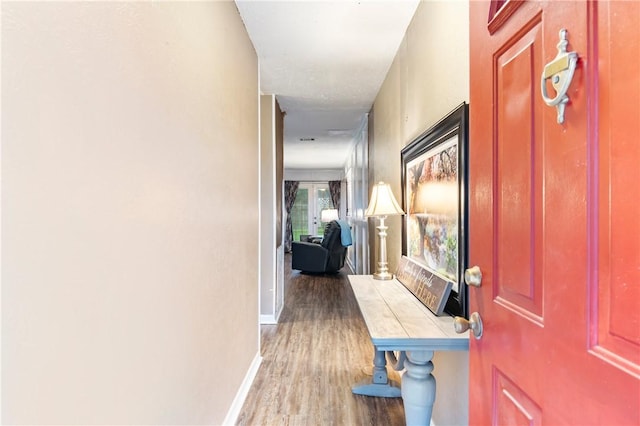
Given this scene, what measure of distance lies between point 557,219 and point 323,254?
5633 millimetres

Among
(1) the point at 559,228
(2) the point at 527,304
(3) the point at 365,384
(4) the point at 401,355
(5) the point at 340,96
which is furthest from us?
(5) the point at 340,96

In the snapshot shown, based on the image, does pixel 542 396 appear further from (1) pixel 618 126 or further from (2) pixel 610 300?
(1) pixel 618 126

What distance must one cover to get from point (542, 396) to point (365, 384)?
1.80 meters

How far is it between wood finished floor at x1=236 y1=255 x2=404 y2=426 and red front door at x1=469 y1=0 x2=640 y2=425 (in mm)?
1290

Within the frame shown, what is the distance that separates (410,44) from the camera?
2141mm

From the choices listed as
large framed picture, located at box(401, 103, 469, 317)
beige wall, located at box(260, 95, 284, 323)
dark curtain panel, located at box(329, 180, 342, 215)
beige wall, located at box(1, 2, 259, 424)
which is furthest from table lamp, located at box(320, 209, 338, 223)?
beige wall, located at box(1, 2, 259, 424)

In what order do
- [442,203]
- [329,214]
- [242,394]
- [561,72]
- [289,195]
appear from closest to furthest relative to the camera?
[561,72] → [442,203] → [242,394] → [329,214] → [289,195]

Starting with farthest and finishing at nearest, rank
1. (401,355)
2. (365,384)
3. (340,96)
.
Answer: (340,96)
(365,384)
(401,355)

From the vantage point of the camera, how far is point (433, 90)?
1701 millimetres

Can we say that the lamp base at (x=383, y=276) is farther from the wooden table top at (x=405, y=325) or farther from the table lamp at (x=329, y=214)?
the table lamp at (x=329, y=214)

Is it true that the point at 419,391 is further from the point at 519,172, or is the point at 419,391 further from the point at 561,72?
the point at 561,72

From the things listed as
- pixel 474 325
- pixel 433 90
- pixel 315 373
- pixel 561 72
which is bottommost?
pixel 315 373

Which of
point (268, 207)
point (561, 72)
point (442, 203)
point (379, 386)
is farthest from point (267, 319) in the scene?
point (561, 72)

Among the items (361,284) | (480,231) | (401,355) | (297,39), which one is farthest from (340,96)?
(480,231)
